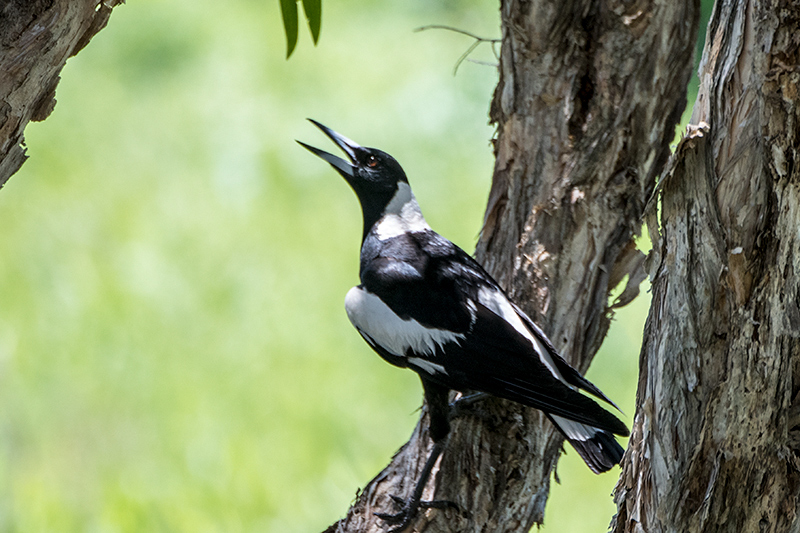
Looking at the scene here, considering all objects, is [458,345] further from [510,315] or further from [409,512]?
[409,512]

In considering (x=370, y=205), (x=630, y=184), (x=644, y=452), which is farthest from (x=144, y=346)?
(x=644, y=452)

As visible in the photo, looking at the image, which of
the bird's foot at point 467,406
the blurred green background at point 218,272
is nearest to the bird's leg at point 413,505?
the bird's foot at point 467,406

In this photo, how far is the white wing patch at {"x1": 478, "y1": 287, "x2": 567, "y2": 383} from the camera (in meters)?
1.84

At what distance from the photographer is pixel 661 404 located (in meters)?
1.18

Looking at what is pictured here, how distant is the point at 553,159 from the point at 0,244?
328 cm

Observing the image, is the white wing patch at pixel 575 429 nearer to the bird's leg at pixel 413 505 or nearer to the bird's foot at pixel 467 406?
the bird's foot at pixel 467 406

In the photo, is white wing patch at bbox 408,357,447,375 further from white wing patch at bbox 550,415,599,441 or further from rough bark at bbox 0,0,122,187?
rough bark at bbox 0,0,122,187

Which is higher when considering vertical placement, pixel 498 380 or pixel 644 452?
pixel 498 380

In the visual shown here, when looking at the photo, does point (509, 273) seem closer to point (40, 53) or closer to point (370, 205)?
point (370, 205)

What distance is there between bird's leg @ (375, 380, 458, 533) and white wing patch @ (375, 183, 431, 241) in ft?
1.57

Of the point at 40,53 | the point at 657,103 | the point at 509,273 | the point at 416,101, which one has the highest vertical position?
the point at 416,101

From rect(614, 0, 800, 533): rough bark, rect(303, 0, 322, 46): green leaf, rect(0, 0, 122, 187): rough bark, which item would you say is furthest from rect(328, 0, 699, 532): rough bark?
rect(0, 0, 122, 187): rough bark

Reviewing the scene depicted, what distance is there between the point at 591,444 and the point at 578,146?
2.40ft

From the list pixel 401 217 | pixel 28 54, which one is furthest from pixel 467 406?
pixel 28 54
